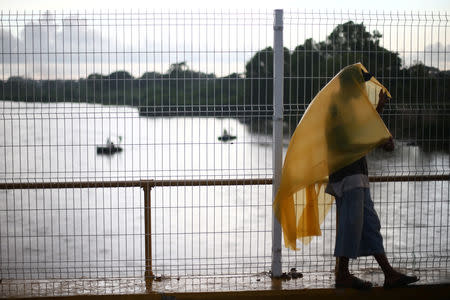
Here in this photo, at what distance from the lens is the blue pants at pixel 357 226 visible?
4.71 m

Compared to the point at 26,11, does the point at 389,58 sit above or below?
below

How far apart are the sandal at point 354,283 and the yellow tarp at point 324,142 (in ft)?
1.58

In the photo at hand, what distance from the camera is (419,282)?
5.15 meters

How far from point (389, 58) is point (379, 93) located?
64 centimetres

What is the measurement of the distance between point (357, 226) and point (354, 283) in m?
0.56

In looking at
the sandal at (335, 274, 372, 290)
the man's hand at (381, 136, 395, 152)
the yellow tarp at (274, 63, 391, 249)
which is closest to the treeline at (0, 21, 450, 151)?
the yellow tarp at (274, 63, 391, 249)

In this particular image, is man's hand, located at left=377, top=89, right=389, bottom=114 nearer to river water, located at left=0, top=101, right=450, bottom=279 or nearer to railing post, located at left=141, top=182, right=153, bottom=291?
river water, located at left=0, top=101, right=450, bottom=279

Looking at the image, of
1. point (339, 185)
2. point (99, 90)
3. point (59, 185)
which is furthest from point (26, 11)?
point (339, 185)

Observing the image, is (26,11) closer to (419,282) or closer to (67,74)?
(67,74)

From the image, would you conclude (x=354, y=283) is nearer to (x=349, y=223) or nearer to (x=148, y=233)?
(x=349, y=223)

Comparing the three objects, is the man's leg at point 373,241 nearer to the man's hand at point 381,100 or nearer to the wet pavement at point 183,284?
the wet pavement at point 183,284

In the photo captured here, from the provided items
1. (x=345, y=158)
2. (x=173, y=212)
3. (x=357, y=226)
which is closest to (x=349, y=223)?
(x=357, y=226)

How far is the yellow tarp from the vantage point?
15.5 feet

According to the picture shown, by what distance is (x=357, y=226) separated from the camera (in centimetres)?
472
